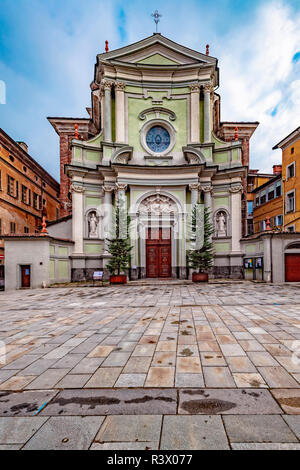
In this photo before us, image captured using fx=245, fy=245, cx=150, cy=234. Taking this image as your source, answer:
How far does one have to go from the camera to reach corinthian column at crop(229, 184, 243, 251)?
20.5 metres

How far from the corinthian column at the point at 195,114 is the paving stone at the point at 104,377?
68.5ft

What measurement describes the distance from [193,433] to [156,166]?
19.6m

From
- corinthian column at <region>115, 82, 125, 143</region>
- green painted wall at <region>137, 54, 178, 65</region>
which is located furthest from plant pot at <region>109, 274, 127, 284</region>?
green painted wall at <region>137, 54, 178, 65</region>

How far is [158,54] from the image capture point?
22.3 meters

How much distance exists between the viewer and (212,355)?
4.13 m

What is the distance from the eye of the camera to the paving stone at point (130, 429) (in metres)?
2.21

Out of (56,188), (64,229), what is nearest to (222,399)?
(64,229)

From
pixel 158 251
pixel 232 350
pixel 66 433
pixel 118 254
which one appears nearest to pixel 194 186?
pixel 158 251

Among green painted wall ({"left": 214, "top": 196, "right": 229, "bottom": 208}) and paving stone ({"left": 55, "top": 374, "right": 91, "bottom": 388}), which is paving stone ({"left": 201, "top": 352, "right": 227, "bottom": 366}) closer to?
paving stone ({"left": 55, "top": 374, "right": 91, "bottom": 388})

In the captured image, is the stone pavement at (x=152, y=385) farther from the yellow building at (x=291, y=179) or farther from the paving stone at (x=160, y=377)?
the yellow building at (x=291, y=179)

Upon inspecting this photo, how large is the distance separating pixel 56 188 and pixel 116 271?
24.5m

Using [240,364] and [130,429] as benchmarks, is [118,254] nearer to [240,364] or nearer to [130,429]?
[240,364]

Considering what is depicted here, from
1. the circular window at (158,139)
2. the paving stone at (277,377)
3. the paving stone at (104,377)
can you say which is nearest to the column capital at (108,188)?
the circular window at (158,139)

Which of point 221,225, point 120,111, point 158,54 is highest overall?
point 158,54
